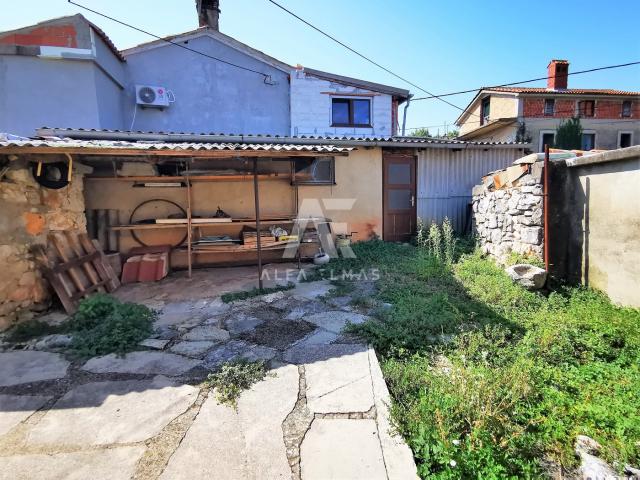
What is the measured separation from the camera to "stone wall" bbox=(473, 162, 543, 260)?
559 cm

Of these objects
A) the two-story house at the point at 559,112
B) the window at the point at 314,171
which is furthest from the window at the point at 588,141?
the window at the point at 314,171

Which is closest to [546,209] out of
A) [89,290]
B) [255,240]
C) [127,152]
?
[255,240]

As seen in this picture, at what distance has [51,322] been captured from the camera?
428cm

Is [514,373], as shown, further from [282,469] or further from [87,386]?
[87,386]

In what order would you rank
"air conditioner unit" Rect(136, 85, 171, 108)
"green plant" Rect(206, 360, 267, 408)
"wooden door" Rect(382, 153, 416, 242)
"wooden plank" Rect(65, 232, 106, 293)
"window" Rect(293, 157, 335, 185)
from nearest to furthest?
"green plant" Rect(206, 360, 267, 408) < "wooden plank" Rect(65, 232, 106, 293) < "window" Rect(293, 157, 335, 185) < "wooden door" Rect(382, 153, 416, 242) < "air conditioner unit" Rect(136, 85, 171, 108)

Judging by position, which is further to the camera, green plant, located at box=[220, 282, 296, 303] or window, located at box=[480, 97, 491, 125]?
window, located at box=[480, 97, 491, 125]

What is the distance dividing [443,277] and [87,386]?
509cm

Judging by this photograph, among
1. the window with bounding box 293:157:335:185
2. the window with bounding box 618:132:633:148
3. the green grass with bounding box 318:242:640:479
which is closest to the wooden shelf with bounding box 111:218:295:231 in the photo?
the window with bounding box 293:157:335:185

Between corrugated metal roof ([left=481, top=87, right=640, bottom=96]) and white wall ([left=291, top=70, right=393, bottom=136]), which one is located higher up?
corrugated metal roof ([left=481, top=87, right=640, bottom=96])

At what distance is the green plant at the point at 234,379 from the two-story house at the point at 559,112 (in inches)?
835

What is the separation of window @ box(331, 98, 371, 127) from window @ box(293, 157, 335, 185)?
4.33 metres

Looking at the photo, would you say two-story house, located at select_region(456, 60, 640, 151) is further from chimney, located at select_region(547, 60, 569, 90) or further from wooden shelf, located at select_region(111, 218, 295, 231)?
wooden shelf, located at select_region(111, 218, 295, 231)

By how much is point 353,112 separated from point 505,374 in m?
10.7

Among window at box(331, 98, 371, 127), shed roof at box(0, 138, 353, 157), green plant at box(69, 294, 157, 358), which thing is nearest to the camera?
green plant at box(69, 294, 157, 358)
